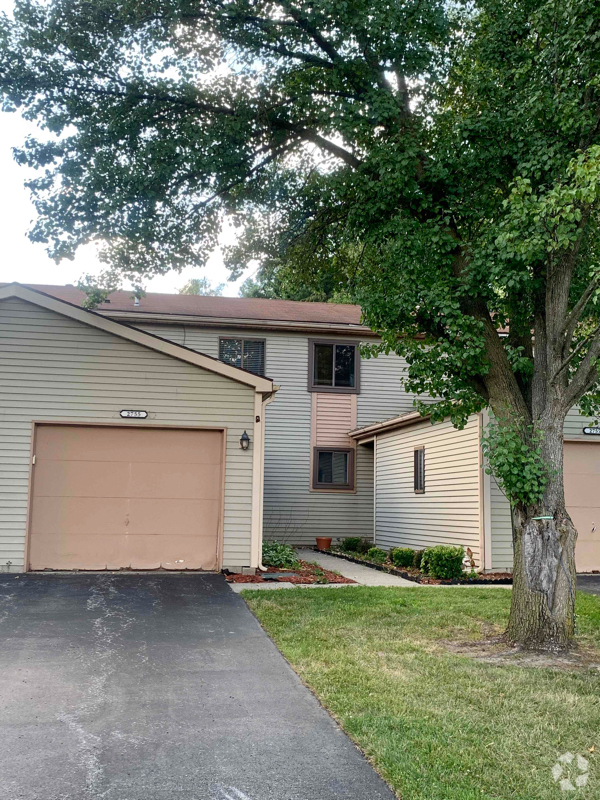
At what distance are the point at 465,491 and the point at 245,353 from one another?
7.57m

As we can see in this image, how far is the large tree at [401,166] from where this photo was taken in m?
6.97

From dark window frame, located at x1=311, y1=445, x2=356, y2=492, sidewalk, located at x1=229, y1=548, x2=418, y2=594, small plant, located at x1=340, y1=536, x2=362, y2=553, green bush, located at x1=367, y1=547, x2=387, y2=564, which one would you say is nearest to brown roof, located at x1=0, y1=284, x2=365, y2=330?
dark window frame, located at x1=311, y1=445, x2=356, y2=492

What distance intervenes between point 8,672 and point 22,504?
5779mm

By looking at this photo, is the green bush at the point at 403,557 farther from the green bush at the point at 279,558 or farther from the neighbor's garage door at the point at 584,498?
the neighbor's garage door at the point at 584,498

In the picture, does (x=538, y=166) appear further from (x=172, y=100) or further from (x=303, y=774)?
(x=303, y=774)

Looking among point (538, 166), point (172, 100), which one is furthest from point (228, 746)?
point (172, 100)

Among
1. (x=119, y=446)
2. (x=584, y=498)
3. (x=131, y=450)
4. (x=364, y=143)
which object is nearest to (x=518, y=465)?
(x=364, y=143)

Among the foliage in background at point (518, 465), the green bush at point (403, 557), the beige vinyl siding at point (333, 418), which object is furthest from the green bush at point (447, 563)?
the beige vinyl siding at point (333, 418)

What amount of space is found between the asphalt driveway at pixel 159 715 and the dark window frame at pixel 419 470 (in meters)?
7.72

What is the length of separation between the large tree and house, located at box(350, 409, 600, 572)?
13.0 ft

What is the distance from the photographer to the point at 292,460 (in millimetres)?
18391

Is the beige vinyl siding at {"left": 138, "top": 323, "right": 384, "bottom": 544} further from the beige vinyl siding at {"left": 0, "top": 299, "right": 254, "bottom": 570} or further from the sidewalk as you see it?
the beige vinyl siding at {"left": 0, "top": 299, "right": 254, "bottom": 570}

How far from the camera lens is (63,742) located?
13.4 feet

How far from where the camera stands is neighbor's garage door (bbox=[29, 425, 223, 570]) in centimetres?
1119
